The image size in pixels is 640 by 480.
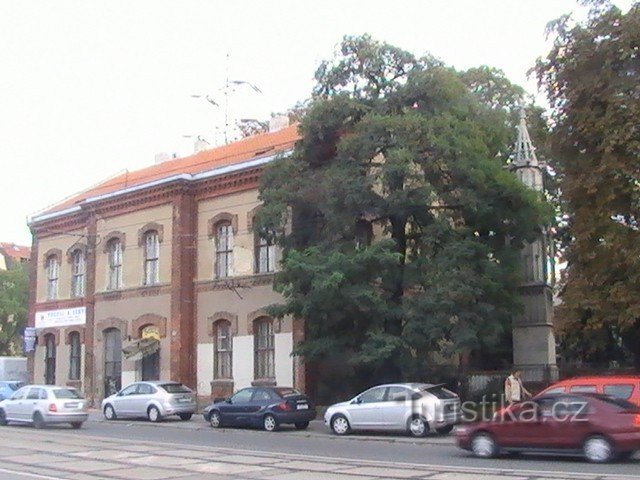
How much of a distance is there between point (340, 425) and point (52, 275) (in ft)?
74.5

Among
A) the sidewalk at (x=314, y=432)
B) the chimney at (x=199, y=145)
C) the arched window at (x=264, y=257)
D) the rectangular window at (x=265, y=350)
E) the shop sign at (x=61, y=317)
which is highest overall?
the chimney at (x=199, y=145)

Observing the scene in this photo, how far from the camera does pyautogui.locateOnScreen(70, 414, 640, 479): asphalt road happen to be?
15953mm

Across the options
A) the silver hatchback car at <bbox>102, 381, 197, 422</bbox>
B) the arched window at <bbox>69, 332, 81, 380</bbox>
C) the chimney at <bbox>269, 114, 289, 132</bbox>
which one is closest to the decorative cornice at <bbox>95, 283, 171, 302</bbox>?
the arched window at <bbox>69, 332, 81, 380</bbox>

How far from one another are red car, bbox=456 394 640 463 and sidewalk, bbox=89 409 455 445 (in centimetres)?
335

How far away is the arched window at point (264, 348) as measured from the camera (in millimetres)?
31688

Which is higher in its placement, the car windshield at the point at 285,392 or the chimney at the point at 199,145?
the chimney at the point at 199,145

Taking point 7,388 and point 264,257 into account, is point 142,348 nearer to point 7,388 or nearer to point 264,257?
point 264,257

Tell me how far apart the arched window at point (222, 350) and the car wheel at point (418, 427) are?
12.2 meters

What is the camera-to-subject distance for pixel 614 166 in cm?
2366

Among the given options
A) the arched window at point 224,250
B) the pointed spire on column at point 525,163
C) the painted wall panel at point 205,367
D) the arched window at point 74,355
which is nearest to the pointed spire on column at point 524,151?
the pointed spire on column at point 525,163

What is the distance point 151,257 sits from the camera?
35938mm

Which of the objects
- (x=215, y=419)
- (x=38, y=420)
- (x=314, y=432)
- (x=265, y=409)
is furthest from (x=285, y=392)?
(x=38, y=420)

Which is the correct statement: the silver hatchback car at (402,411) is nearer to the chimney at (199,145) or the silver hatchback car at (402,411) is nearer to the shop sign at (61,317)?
the shop sign at (61,317)

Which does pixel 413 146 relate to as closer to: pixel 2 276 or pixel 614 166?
pixel 614 166
